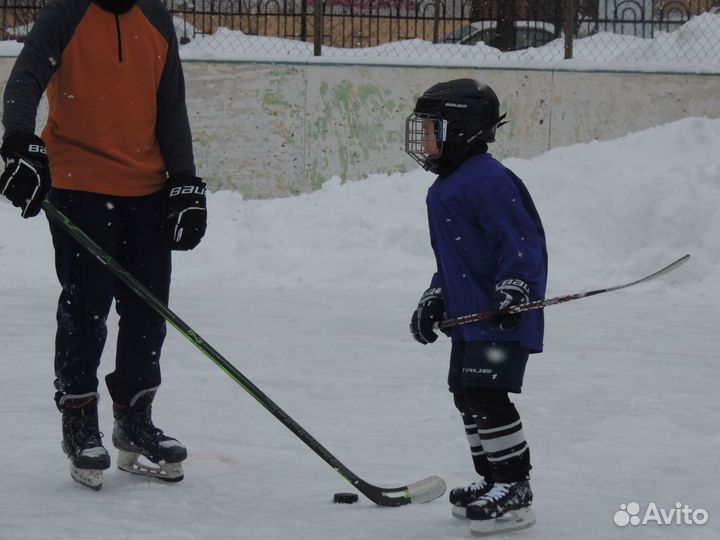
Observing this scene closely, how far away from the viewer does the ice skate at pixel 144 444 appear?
160 inches

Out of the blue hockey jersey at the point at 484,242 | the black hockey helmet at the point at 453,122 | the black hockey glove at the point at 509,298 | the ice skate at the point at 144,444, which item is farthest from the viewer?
the ice skate at the point at 144,444

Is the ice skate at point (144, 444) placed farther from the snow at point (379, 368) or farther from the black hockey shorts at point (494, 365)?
the black hockey shorts at point (494, 365)

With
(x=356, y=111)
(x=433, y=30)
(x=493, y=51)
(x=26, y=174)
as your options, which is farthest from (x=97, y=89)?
(x=433, y=30)

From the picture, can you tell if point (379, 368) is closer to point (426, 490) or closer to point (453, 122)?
point (426, 490)

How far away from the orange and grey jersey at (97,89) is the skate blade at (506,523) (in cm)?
147

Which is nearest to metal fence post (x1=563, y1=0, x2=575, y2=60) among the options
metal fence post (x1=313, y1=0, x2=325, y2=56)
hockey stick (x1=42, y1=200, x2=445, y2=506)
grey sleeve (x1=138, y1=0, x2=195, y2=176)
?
metal fence post (x1=313, y1=0, x2=325, y2=56)

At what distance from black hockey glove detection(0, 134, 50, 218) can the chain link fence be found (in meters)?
7.76

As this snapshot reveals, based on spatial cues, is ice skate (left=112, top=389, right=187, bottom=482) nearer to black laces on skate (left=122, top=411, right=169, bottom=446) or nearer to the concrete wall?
black laces on skate (left=122, top=411, right=169, bottom=446)

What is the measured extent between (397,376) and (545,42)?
20.5ft

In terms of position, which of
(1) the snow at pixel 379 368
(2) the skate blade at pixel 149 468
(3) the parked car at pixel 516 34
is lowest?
(1) the snow at pixel 379 368

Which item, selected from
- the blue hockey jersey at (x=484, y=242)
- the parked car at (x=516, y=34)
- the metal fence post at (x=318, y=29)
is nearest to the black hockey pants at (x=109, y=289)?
the blue hockey jersey at (x=484, y=242)

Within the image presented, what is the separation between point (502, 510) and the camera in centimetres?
357

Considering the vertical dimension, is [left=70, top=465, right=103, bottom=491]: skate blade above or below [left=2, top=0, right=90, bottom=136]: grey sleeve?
below

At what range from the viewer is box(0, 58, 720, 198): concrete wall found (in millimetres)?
11125
